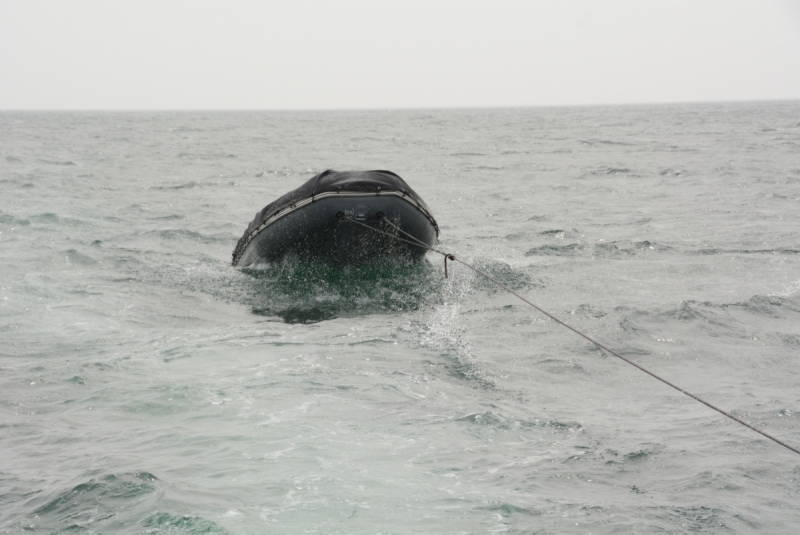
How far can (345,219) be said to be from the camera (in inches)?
406

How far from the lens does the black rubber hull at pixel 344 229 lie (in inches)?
407

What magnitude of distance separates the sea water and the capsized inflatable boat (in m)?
0.33

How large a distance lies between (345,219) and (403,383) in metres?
3.75

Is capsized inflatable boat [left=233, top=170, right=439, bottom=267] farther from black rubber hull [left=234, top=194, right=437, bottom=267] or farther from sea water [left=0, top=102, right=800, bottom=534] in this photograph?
sea water [left=0, top=102, right=800, bottom=534]

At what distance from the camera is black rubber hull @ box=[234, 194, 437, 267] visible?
10.3 metres

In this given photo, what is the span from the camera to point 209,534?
4359 millimetres

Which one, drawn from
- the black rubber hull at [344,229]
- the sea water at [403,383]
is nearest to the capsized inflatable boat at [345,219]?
the black rubber hull at [344,229]

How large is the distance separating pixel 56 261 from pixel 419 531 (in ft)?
32.5

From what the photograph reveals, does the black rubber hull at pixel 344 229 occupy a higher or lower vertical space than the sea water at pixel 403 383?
higher

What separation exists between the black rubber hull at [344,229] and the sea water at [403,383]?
288mm

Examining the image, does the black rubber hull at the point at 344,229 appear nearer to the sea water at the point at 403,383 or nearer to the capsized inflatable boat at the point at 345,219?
the capsized inflatable boat at the point at 345,219

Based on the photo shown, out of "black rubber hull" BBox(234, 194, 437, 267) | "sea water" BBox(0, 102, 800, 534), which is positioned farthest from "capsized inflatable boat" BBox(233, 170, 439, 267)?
"sea water" BBox(0, 102, 800, 534)

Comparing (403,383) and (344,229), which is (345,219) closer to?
(344,229)

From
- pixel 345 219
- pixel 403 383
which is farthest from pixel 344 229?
pixel 403 383
